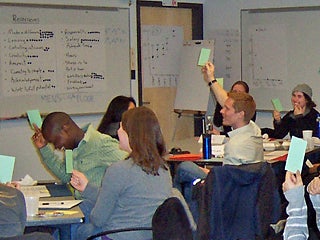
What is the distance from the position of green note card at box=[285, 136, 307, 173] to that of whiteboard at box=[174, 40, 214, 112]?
210 inches

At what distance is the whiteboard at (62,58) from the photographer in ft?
21.4

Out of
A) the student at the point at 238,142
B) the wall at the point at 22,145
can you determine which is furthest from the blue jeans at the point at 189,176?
the wall at the point at 22,145

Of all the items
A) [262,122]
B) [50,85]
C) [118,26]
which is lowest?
[262,122]

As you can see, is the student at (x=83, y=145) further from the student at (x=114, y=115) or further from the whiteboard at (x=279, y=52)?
the whiteboard at (x=279, y=52)

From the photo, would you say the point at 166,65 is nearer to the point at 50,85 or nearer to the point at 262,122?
the point at 262,122

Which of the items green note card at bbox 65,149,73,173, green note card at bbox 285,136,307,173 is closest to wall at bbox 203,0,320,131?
green note card at bbox 65,149,73,173

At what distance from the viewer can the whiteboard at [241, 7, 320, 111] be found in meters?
7.66

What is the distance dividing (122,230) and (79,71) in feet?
12.5

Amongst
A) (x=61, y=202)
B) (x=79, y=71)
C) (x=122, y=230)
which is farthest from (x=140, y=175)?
(x=79, y=71)

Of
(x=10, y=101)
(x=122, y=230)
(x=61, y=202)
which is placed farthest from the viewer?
(x=10, y=101)

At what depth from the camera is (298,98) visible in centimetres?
674

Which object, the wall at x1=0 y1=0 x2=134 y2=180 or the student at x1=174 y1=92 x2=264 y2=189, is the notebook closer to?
the student at x1=174 y1=92 x2=264 y2=189

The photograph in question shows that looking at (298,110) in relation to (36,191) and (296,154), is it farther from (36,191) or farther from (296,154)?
(296,154)

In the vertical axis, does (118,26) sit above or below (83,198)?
above
